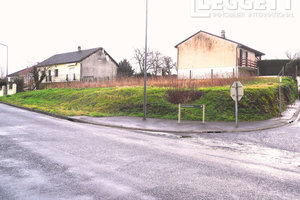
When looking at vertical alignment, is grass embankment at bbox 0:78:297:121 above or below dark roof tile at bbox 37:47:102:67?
below

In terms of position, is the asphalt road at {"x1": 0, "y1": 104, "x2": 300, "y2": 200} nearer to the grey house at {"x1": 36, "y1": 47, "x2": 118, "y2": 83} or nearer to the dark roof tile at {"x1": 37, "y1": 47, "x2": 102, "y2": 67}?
the grey house at {"x1": 36, "y1": 47, "x2": 118, "y2": 83}

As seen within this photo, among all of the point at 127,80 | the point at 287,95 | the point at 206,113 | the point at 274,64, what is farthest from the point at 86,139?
the point at 274,64

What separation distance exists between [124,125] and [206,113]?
5613mm

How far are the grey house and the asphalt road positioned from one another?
35.8 metres

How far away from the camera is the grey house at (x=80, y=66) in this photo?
43.3 m

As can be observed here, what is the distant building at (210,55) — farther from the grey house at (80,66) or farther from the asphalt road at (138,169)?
the asphalt road at (138,169)

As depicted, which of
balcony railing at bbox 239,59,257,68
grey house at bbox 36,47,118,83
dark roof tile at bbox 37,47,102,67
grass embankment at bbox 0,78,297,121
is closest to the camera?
grass embankment at bbox 0,78,297,121

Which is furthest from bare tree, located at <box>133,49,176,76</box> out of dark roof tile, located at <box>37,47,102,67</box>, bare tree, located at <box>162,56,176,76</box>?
dark roof tile, located at <box>37,47,102,67</box>

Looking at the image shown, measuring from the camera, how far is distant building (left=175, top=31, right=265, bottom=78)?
126ft

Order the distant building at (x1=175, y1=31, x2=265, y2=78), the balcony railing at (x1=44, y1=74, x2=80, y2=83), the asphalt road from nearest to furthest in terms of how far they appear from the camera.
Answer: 1. the asphalt road
2. the distant building at (x1=175, y1=31, x2=265, y2=78)
3. the balcony railing at (x1=44, y1=74, x2=80, y2=83)

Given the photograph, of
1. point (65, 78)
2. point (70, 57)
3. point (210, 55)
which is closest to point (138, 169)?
point (210, 55)

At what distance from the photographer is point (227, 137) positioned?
33.7ft

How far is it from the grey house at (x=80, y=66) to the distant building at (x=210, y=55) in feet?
45.7

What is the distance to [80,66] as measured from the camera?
43156mm
